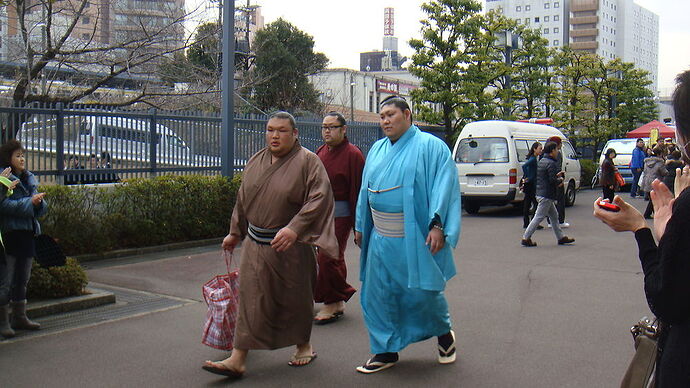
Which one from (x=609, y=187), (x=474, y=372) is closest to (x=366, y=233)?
(x=474, y=372)

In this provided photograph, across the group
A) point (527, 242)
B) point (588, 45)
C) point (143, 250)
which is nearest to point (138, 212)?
point (143, 250)

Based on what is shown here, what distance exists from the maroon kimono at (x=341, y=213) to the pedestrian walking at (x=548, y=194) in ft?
18.0

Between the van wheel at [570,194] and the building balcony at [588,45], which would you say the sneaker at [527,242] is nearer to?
the van wheel at [570,194]

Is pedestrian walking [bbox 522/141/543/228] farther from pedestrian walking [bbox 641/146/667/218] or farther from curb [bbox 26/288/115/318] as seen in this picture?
curb [bbox 26/288/115/318]

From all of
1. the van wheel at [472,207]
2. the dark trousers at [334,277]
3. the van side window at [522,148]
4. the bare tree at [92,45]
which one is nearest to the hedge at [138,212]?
the bare tree at [92,45]

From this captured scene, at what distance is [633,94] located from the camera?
128ft

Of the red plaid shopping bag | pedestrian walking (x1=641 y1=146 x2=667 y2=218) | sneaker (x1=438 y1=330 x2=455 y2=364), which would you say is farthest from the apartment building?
the red plaid shopping bag

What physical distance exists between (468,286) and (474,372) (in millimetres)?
3125

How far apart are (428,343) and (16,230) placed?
10.9ft

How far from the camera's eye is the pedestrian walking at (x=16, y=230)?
18.4 feet

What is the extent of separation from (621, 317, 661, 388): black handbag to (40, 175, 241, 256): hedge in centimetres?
810

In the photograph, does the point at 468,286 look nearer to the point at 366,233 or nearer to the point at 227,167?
the point at 366,233

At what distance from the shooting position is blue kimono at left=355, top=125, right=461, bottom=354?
4762 millimetres

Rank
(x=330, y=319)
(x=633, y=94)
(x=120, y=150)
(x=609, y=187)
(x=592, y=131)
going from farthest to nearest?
(x=633, y=94), (x=592, y=131), (x=609, y=187), (x=120, y=150), (x=330, y=319)
